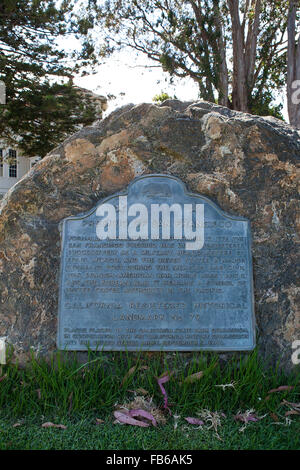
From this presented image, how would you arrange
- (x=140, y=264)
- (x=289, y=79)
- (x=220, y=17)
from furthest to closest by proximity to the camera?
(x=220, y=17) < (x=289, y=79) < (x=140, y=264)

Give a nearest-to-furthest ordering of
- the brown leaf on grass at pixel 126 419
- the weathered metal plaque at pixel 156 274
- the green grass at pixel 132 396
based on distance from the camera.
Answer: the green grass at pixel 132 396 → the brown leaf on grass at pixel 126 419 → the weathered metal plaque at pixel 156 274

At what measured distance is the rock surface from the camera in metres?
2.99

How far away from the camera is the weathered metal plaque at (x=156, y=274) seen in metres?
2.89

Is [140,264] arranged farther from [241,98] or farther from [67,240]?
[241,98]

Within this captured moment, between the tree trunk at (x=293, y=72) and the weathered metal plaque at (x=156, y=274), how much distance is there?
8.37 m

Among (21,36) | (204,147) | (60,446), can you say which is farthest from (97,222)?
(21,36)

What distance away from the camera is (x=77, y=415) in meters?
2.60

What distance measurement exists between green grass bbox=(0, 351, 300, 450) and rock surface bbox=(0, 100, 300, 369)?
1.12ft

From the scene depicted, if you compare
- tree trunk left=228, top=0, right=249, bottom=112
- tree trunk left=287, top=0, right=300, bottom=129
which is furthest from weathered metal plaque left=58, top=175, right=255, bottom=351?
tree trunk left=228, top=0, right=249, bottom=112

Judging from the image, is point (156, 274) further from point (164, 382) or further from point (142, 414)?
point (142, 414)

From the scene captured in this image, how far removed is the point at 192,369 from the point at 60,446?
2.98ft

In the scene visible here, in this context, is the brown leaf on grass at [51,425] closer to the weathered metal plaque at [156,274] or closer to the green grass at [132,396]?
the green grass at [132,396]

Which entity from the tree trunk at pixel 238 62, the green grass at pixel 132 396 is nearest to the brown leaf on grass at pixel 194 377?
the green grass at pixel 132 396
